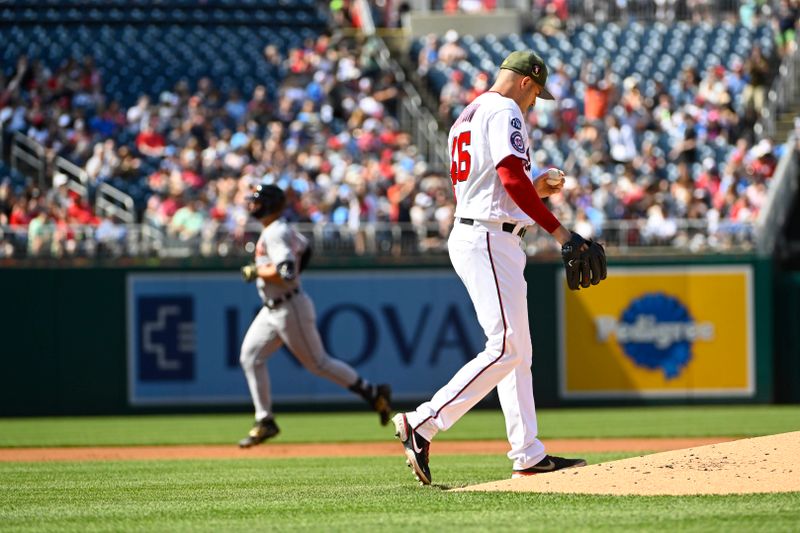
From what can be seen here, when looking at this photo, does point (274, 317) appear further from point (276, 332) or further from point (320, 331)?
point (320, 331)

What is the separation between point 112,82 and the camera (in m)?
20.5

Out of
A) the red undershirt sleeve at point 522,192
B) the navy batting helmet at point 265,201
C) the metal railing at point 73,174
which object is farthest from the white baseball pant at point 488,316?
the metal railing at point 73,174

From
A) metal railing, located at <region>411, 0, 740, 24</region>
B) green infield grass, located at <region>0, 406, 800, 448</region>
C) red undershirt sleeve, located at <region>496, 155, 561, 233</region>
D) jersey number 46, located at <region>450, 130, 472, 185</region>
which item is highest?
metal railing, located at <region>411, 0, 740, 24</region>

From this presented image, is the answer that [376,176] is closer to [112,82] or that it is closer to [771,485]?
[112,82]

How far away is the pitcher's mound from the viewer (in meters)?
6.03

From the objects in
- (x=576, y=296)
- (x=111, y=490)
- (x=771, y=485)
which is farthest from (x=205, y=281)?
(x=771, y=485)

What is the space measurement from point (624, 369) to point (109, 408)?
600 centimetres

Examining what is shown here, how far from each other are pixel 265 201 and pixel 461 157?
12.7ft

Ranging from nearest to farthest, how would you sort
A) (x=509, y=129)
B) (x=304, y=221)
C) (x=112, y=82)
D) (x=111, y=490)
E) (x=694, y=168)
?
(x=509, y=129)
(x=111, y=490)
(x=304, y=221)
(x=694, y=168)
(x=112, y=82)

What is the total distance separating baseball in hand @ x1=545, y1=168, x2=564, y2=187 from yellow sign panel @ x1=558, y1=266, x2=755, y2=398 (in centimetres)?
975

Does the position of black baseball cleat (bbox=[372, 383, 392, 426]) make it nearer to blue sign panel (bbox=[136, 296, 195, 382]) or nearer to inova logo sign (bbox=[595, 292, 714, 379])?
blue sign panel (bbox=[136, 296, 195, 382])

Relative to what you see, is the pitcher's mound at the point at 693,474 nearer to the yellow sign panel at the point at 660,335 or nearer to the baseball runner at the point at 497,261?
the baseball runner at the point at 497,261

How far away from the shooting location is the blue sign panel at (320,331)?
1631 centimetres

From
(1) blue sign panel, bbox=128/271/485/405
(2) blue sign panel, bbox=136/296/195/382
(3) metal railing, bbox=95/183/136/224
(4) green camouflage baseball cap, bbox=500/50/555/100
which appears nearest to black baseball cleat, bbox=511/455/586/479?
(4) green camouflage baseball cap, bbox=500/50/555/100
